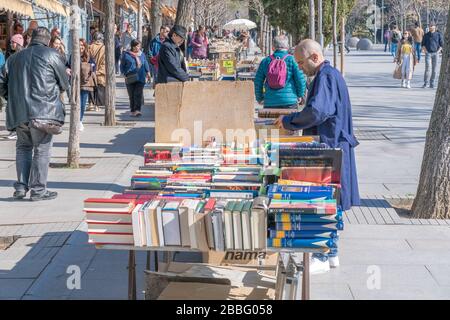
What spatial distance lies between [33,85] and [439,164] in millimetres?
4115

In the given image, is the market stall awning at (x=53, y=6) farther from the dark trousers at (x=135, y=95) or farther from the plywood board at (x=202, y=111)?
the plywood board at (x=202, y=111)

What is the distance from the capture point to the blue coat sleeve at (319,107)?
20.4ft

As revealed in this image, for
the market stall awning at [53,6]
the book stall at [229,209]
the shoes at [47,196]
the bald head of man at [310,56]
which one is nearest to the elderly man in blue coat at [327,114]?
the bald head of man at [310,56]

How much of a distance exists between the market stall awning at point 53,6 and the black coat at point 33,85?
46.3 ft

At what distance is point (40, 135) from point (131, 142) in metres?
4.79

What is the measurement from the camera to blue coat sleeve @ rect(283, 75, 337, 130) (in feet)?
20.4

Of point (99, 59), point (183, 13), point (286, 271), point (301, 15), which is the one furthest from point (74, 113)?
point (301, 15)

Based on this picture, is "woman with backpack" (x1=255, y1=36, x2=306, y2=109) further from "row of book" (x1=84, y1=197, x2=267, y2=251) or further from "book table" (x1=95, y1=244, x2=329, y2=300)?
"row of book" (x1=84, y1=197, x2=267, y2=251)

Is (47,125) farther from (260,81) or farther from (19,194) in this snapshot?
(260,81)

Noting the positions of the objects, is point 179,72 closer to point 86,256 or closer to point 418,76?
point 86,256

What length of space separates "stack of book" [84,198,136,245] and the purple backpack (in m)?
6.18

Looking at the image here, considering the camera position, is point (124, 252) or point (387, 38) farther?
point (387, 38)

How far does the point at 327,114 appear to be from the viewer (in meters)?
6.27
